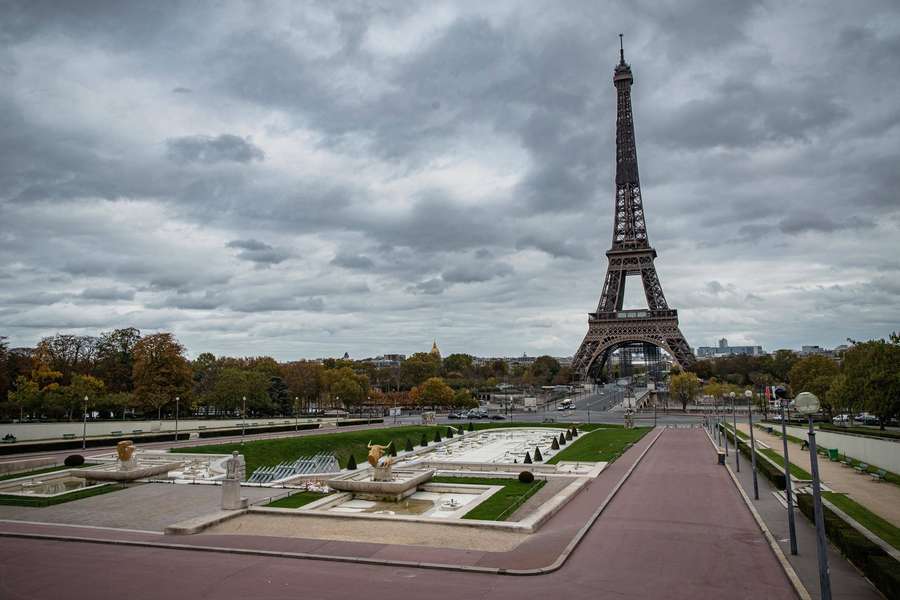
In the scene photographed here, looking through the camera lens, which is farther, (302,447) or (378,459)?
(302,447)

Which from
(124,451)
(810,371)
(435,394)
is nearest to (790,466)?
(124,451)

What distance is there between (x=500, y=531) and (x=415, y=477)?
382 inches

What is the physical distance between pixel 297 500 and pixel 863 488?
24.7m

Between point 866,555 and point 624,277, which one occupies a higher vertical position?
point 624,277

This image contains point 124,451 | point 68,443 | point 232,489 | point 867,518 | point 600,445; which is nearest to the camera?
point 867,518

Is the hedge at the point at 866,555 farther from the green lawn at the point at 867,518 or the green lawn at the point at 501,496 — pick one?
the green lawn at the point at 501,496

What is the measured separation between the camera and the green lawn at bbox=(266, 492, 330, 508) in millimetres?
23875

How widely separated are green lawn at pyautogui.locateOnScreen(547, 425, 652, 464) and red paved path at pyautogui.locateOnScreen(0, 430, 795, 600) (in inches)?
748

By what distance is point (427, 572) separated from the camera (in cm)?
1491

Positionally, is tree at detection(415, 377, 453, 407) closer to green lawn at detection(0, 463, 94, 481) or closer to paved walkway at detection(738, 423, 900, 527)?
paved walkway at detection(738, 423, 900, 527)

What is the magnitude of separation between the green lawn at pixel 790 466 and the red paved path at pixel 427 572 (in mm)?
11876

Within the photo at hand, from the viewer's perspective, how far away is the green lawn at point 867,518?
1805 centimetres

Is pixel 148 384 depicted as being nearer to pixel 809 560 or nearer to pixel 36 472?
pixel 36 472

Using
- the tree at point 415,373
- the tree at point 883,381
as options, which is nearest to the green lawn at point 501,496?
the tree at point 883,381
